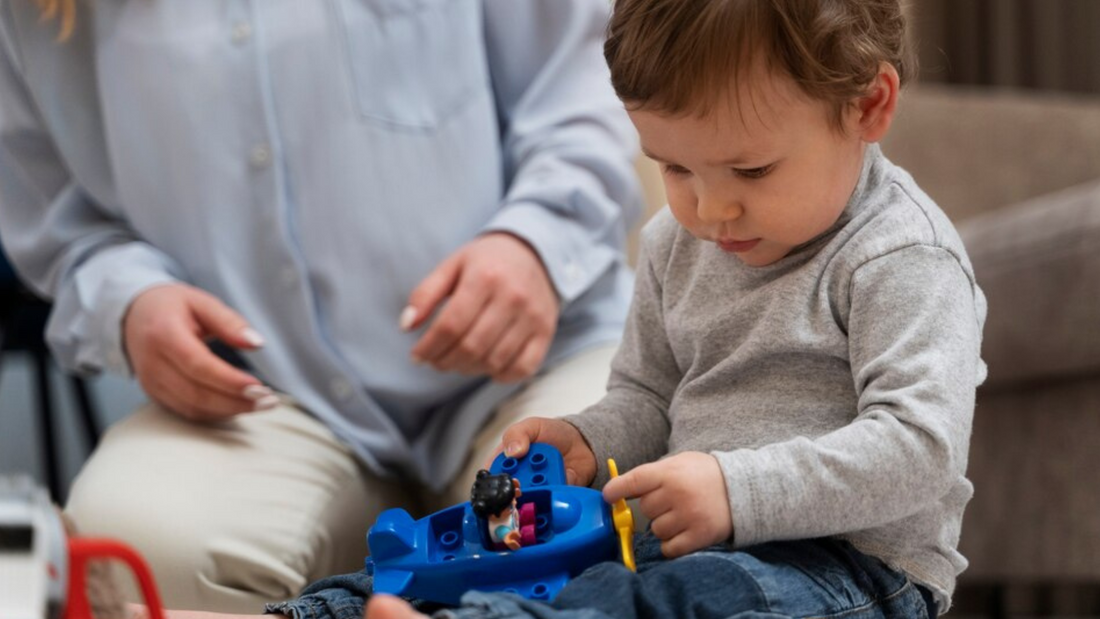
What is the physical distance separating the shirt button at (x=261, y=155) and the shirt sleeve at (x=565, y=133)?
19 cm

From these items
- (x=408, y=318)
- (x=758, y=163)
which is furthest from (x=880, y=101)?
(x=408, y=318)

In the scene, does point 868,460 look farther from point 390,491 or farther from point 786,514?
point 390,491

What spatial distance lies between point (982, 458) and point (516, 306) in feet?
2.71

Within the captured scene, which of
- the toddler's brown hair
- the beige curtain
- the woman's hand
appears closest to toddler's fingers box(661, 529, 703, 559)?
the toddler's brown hair

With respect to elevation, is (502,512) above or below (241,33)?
below

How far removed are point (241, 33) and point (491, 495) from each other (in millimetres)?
535

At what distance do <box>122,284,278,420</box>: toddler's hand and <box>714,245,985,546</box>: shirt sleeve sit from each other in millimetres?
459

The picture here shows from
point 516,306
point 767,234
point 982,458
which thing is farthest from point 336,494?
point 982,458

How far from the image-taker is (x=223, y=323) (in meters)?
1.01

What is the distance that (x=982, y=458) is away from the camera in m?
1.59

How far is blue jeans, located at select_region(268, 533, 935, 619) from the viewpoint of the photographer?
626mm

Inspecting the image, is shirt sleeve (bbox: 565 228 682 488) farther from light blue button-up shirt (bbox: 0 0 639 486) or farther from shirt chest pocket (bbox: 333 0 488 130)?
shirt chest pocket (bbox: 333 0 488 130)

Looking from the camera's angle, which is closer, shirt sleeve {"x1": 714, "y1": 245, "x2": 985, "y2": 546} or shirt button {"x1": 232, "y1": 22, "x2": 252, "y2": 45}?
shirt sleeve {"x1": 714, "y1": 245, "x2": 985, "y2": 546}

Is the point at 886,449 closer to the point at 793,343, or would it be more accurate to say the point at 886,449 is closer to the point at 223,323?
the point at 793,343
